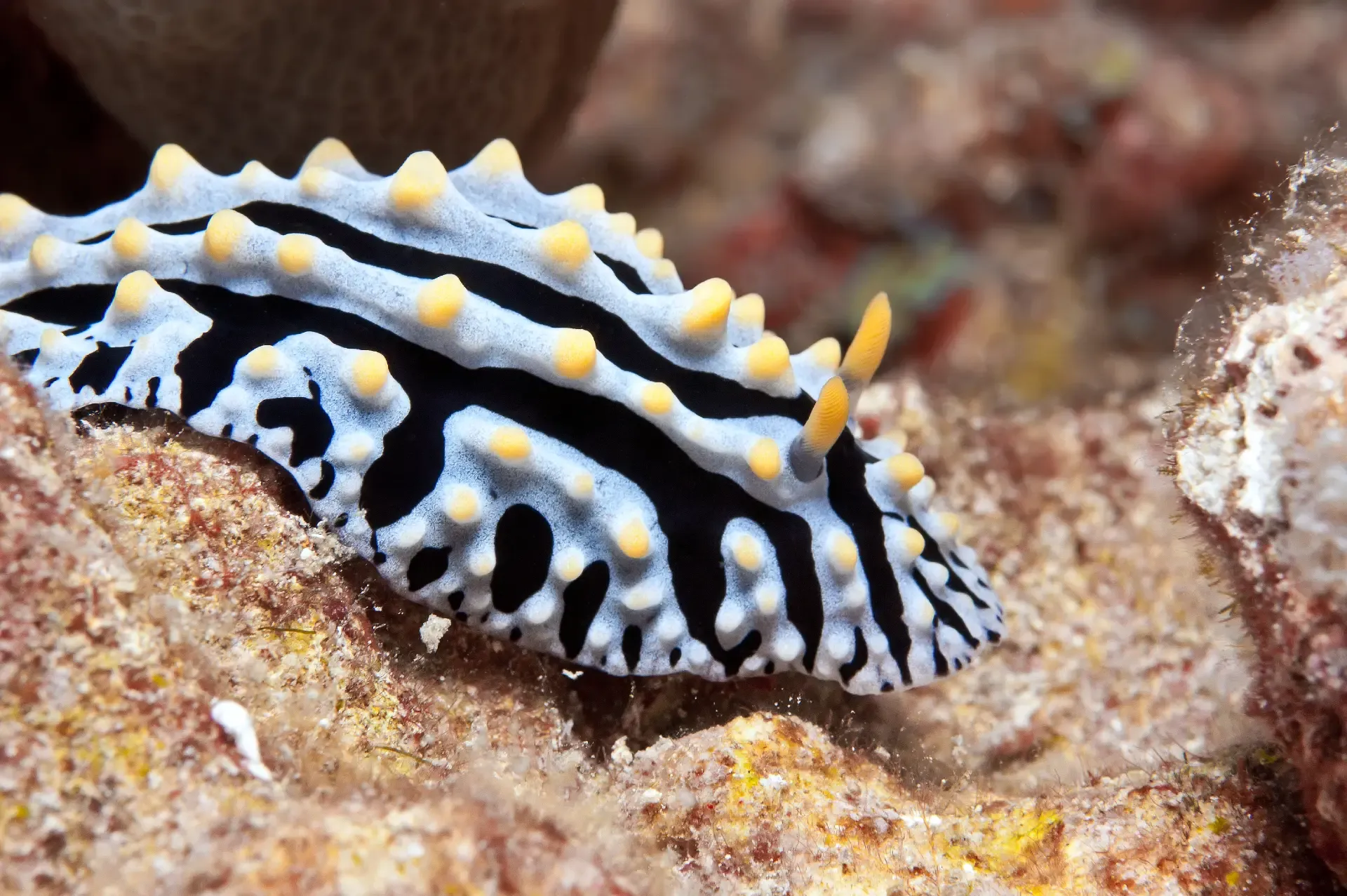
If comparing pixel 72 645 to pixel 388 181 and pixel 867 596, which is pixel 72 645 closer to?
pixel 388 181

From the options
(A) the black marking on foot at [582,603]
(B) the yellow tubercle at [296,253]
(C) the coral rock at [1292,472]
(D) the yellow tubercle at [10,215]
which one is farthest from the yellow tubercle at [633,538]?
(D) the yellow tubercle at [10,215]

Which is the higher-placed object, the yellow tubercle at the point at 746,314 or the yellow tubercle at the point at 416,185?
the yellow tubercle at the point at 746,314

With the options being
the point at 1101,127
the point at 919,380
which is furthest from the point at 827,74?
the point at 919,380

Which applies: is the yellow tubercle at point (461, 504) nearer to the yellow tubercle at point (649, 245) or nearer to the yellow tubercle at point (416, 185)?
the yellow tubercle at point (416, 185)

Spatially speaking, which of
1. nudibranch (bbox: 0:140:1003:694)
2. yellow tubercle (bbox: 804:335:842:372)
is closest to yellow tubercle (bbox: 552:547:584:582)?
nudibranch (bbox: 0:140:1003:694)

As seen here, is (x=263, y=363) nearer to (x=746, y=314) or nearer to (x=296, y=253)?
(x=296, y=253)

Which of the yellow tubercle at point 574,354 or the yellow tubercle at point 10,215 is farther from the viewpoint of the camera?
the yellow tubercle at point 10,215

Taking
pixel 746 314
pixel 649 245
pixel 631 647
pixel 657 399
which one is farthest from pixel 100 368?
pixel 746 314
